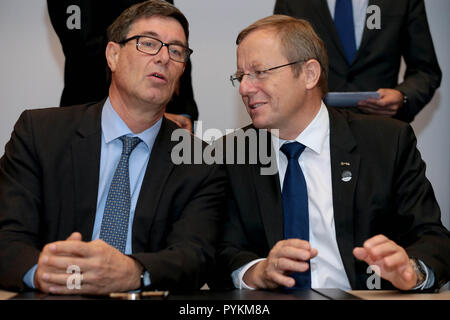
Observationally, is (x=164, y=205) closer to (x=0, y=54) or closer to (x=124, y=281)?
(x=124, y=281)

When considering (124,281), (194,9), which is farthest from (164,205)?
(194,9)

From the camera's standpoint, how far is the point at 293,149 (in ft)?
7.63

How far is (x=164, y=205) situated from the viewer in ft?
7.23

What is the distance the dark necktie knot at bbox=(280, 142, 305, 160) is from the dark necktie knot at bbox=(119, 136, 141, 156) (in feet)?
1.90

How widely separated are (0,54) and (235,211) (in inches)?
108

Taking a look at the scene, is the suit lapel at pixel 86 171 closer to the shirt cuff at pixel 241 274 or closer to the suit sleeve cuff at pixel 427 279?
the shirt cuff at pixel 241 274

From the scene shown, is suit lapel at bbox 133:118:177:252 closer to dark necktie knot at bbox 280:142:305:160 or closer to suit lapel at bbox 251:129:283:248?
suit lapel at bbox 251:129:283:248

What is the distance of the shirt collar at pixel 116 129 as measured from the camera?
2.29 m

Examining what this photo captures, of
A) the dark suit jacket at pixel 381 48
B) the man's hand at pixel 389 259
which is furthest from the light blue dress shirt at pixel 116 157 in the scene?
the dark suit jacket at pixel 381 48

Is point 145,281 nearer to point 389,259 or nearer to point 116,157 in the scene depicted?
point 116,157

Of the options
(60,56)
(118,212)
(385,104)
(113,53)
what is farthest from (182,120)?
(60,56)

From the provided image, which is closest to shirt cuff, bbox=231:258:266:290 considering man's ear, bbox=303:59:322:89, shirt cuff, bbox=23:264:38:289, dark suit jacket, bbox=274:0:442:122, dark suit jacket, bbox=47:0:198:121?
shirt cuff, bbox=23:264:38:289
